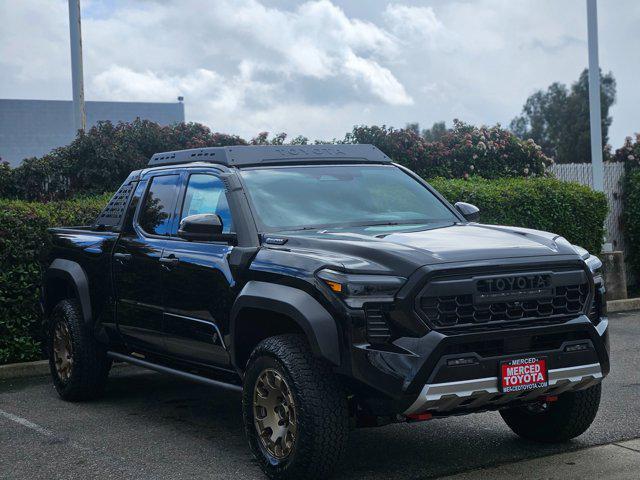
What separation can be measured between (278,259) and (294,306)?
0.45 metres

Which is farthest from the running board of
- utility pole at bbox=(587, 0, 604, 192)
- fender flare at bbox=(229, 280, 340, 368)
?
utility pole at bbox=(587, 0, 604, 192)

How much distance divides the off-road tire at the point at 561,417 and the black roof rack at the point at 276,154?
2.17 meters

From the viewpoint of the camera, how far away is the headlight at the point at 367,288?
17.6 ft

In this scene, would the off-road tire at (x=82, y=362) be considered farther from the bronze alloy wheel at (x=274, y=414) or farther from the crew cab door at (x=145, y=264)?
the bronze alloy wheel at (x=274, y=414)

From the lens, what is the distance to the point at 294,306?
5.62m

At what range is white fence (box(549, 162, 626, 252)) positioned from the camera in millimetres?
17078

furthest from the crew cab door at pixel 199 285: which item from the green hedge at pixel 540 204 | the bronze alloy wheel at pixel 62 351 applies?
the green hedge at pixel 540 204

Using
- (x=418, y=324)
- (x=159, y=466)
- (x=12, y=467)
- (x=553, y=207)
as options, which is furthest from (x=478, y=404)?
(x=553, y=207)

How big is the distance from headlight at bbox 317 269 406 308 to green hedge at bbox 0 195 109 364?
18.8ft

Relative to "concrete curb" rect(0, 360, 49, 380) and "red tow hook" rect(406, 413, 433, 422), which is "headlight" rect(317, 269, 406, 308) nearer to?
"red tow hook" rect(406, 413, 433, 422)

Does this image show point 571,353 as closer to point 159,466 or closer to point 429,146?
point 159,466

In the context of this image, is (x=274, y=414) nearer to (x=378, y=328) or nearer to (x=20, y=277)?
(x=378, y=328)

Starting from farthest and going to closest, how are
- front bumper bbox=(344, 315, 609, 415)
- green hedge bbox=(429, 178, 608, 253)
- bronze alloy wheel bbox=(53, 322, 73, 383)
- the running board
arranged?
green hedge bbox=(429, 178, 608, 253) → bronze alloy wheel bbox=(53, 322, 73, 383) → the running board → front bumper bbox=(344, 315, 609, 415)

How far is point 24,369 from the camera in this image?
406 inches
